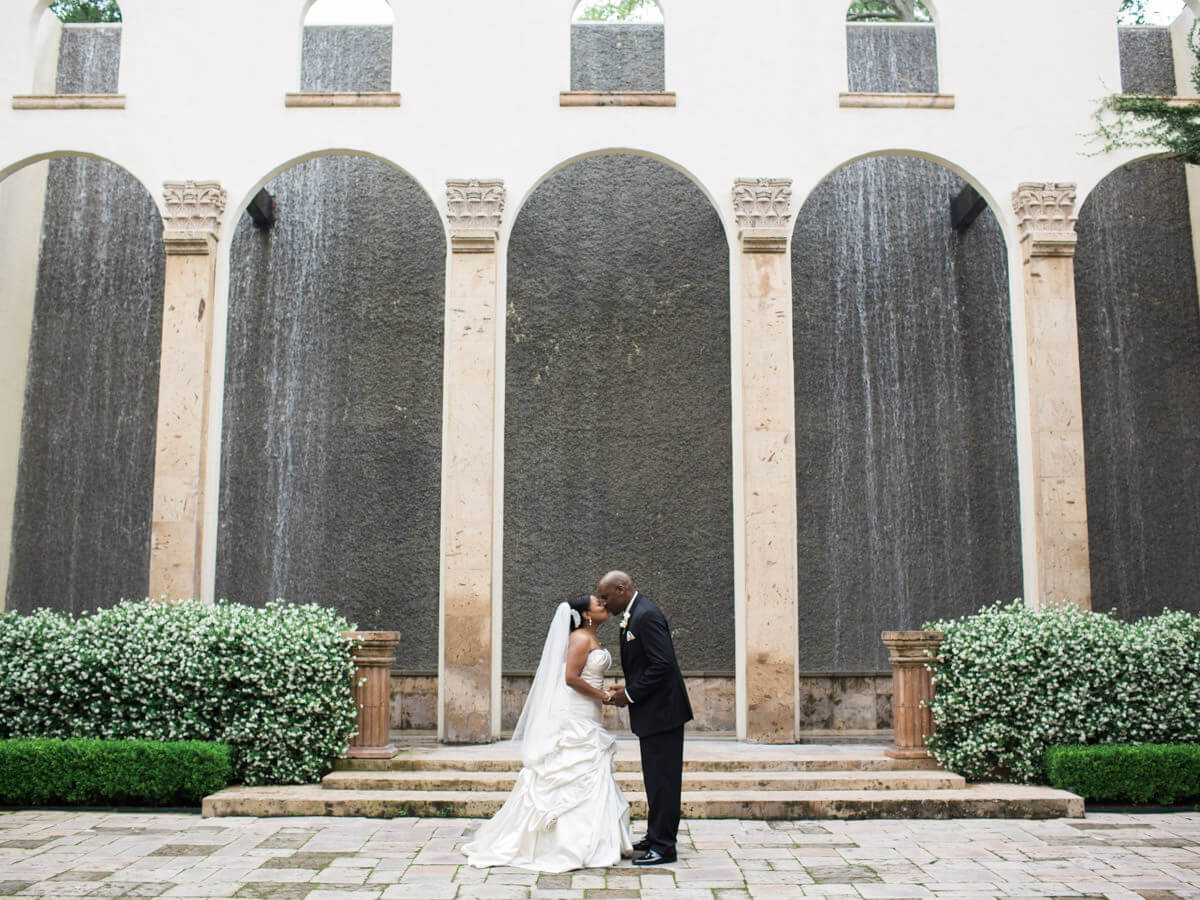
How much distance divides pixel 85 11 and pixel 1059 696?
66.0 feet

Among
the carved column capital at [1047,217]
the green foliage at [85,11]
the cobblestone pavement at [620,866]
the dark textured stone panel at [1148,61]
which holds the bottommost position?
the cobblestone pavement at [620,866]

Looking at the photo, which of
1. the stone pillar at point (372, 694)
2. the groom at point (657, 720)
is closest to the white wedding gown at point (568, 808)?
the groom at point (657, 720)

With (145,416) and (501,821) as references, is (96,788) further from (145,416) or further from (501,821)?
(145,416)

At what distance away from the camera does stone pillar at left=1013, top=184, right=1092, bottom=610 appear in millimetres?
11336

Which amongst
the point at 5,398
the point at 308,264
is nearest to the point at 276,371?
the point at 308,264

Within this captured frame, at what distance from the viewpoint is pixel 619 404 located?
1494 cm

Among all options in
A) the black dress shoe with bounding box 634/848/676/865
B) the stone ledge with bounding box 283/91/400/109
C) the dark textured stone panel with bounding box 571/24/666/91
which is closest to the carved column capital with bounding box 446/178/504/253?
the stone ledge with bounding box 283/91/400/109

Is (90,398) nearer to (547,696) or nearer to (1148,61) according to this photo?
(547,696)

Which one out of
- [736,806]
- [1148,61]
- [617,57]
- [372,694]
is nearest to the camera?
[736,806]

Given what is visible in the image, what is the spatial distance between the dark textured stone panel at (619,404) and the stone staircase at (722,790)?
407cm

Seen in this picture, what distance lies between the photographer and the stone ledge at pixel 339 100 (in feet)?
40.1

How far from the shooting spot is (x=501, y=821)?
24.2ft

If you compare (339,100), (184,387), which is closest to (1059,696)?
(184,387)

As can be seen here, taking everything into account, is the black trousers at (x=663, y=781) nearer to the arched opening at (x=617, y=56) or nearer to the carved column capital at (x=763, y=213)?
the carved column capital at (x=763, y=213)
